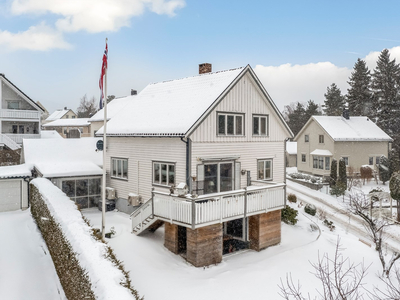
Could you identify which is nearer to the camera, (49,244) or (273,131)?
(49,244)

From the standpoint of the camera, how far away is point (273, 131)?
19.5m

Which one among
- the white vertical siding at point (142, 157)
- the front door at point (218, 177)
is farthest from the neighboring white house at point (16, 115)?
the front door at point (218, 177)

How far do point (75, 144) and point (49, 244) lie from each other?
13.0 meters

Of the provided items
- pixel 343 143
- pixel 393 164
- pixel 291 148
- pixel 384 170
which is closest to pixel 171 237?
pixel 384 170

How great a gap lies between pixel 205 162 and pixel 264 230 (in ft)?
14.5

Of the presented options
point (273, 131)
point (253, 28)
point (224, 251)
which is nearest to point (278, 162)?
point (273, 131)

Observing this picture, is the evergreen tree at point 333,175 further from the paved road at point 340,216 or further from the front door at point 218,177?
the front door at point 218,177

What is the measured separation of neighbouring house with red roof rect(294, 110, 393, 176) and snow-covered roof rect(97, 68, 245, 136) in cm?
2282

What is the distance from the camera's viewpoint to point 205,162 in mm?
15727

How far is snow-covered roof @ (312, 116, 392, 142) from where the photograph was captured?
3662 centimetres

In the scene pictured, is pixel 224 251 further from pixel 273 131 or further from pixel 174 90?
pixel 174 90

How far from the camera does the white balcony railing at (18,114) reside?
3438cm

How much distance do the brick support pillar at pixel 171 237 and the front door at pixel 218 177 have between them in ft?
8.59

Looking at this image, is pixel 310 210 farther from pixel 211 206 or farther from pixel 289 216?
pixel 211 206
